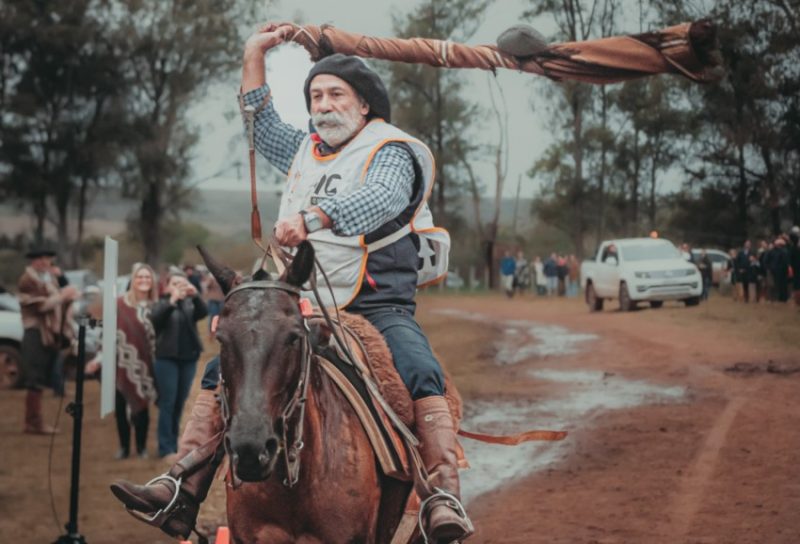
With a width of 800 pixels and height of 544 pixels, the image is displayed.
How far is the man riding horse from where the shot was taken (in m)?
3.90

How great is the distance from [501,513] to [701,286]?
2222 mm

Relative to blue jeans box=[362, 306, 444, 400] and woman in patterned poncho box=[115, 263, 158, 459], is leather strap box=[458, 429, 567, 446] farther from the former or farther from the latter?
woman in patterned poncho box=[115, 263, 158, 459]

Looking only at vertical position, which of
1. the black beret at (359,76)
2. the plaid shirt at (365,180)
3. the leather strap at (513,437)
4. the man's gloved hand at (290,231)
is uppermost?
the black beret at (359,76)

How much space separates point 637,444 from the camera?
871 centimetres

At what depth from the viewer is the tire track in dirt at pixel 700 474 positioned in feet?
23.8

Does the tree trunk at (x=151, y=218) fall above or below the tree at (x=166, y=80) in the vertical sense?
below

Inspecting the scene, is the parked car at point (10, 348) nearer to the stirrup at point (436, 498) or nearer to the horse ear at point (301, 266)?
the stirrup at point (436, 498)

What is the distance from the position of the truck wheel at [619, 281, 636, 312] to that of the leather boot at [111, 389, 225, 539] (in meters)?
4.88

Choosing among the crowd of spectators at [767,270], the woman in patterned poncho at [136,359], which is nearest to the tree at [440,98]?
the crowd of spectators at [767,270]

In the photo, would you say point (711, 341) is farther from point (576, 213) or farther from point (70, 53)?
point (70, 53)

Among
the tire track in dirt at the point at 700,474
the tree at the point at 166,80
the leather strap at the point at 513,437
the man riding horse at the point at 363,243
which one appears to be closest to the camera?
the man riding horse at the point at 363,243

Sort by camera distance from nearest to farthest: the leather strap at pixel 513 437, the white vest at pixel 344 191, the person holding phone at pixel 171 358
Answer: the white vest at pixel 344 191 → the leather strap at pixel 513 437 → the person holding phone at pixel 171 358

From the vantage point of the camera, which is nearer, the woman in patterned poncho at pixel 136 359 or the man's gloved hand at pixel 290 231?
the man's gloved hand at pixel 290 231

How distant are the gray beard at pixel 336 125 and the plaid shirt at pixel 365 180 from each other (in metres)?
0.24
